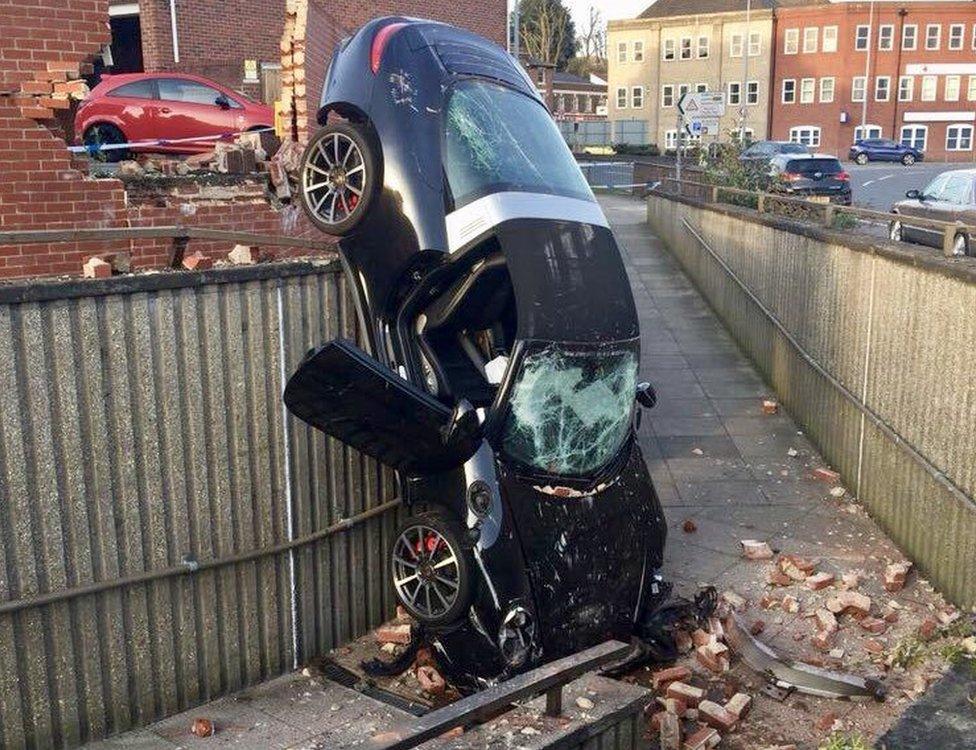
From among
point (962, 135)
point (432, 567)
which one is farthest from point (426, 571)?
point (962, 135)

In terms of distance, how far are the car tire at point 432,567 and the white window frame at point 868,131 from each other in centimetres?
6406

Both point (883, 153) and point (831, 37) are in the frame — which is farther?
point (831, 37)

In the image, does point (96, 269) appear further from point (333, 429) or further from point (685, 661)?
point (685, 661)

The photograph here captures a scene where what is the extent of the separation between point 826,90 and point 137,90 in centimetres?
5837

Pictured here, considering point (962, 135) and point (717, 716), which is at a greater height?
point (962, 135)

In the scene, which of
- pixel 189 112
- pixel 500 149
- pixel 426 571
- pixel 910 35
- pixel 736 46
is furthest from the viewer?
pixel 736 46

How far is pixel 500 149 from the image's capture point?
5715 millimetres

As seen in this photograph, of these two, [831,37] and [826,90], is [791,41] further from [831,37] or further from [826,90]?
[826,90]

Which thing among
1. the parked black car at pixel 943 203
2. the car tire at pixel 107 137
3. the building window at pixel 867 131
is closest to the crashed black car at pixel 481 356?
the car tire at pixel 107 137

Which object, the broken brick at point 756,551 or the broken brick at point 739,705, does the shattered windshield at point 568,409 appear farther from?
the broken brick at point 756,551

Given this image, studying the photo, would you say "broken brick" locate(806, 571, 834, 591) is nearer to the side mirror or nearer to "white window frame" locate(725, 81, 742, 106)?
the side mirror

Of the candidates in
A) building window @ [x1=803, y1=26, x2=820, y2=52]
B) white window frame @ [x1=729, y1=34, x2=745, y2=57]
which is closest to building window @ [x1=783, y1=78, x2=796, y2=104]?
building window @ [x1=803, y1=26, x2=820, y2=52]

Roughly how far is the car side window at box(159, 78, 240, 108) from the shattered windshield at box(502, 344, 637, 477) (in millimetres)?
10498

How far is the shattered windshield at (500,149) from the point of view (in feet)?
18.0
